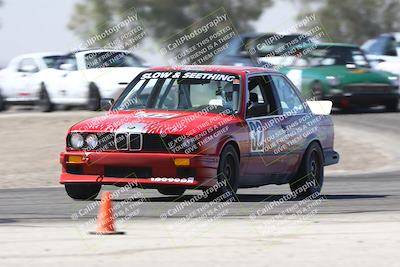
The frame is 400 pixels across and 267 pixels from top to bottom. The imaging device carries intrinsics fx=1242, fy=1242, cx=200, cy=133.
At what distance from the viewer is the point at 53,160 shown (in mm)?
18484

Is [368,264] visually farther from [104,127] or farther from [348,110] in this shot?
[348,110]

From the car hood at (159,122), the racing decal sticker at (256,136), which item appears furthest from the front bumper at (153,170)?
the racing decal sticker at (256,136)

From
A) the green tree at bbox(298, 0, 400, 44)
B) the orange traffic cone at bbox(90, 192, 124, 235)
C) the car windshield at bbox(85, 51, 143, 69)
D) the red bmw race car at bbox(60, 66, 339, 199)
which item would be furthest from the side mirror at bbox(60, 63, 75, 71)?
the green tree at bbox(298, 0, 400, 44)

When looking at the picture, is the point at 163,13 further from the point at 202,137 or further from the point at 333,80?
Result: the point at 202,137

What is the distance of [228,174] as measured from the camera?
1216 cm

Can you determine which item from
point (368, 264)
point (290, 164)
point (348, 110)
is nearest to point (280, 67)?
point (348, 110)

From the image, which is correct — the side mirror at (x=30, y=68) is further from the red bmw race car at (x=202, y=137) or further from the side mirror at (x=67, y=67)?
the red bmw race car at (x=202, y=137)

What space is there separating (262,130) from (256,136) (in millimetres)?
196

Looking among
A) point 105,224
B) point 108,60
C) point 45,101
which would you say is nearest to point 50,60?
point 45,101

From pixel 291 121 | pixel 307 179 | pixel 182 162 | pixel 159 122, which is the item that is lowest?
pixel 307 179

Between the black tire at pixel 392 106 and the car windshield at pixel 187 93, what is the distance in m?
15.2

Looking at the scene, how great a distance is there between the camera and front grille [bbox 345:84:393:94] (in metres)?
26.6

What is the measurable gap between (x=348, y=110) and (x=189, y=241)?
19.6 m

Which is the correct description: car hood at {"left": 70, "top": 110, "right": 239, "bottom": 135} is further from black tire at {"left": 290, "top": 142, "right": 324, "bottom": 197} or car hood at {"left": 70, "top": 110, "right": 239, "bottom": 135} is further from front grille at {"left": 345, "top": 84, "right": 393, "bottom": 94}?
front grille at {"left": 345, "top": 84, "right": 393, "bottom": 94}
